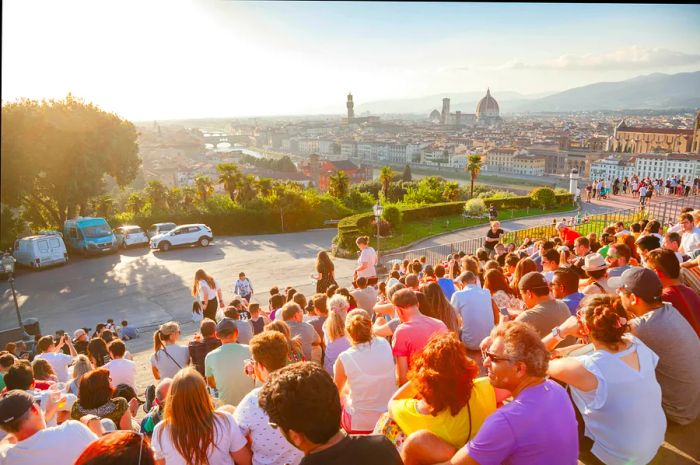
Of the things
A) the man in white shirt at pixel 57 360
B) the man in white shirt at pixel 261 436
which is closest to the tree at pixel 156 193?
the man in white shirt at pixel 57 360

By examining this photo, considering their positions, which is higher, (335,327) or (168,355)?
(335,327)

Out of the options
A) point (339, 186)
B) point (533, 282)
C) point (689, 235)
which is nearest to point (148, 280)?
point (533, 282)

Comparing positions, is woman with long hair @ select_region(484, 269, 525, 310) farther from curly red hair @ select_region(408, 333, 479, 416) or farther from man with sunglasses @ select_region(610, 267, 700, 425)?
curly red hair @ select_region(408, 333, 479, 416)

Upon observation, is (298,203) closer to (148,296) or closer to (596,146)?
(148,296)

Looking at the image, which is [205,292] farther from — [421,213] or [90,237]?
[421,213]

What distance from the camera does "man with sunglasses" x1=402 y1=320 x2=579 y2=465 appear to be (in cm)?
239

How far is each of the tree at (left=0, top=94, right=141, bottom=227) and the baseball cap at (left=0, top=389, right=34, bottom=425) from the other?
20.9m

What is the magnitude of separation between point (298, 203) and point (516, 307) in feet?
75.6

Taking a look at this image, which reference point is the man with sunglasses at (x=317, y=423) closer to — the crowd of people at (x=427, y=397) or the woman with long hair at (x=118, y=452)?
the crowd of people at (x=427, y=397)

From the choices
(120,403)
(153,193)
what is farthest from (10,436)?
(153,193)

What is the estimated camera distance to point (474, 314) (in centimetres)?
514

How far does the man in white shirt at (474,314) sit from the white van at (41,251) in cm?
2056

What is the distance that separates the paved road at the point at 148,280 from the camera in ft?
50.6

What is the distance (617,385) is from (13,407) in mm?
3730
